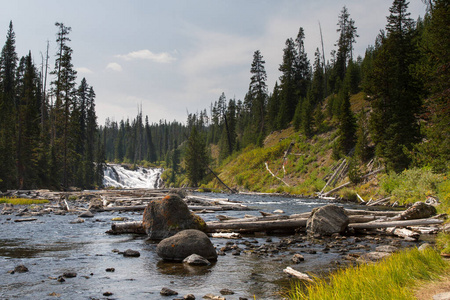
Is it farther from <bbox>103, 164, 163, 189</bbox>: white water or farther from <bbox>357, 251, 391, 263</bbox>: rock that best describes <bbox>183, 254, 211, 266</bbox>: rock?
<bbox>103, 164, 163, 189</bbox>: white water

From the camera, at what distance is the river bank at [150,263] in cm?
580

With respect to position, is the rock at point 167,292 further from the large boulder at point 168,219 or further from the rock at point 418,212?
the rock at point 418,212

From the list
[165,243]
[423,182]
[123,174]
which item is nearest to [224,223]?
[165,243]

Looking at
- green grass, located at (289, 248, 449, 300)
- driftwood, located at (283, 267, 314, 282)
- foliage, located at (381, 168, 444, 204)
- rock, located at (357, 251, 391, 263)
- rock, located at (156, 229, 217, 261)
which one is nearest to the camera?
green grass, located at (289, 248, 449, 300)

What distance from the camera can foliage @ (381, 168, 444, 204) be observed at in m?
17.8

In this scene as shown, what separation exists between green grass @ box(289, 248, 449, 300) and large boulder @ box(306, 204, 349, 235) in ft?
19.0

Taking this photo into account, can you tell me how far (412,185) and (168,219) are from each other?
A: 16.5 m

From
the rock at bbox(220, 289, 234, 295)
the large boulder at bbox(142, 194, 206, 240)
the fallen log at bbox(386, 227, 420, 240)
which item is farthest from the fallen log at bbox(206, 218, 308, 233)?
the rock at bbox(220, 289, 234, 295)

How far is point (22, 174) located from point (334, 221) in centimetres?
3588

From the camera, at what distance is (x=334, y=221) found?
443 inches

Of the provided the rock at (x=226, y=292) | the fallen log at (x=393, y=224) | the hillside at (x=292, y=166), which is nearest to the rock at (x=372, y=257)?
the rock at (x=226, y=292)

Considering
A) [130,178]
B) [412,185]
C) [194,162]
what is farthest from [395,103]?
[130,178]

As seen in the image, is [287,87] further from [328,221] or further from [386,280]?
[386,280]

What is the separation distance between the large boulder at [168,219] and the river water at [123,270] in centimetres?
50
